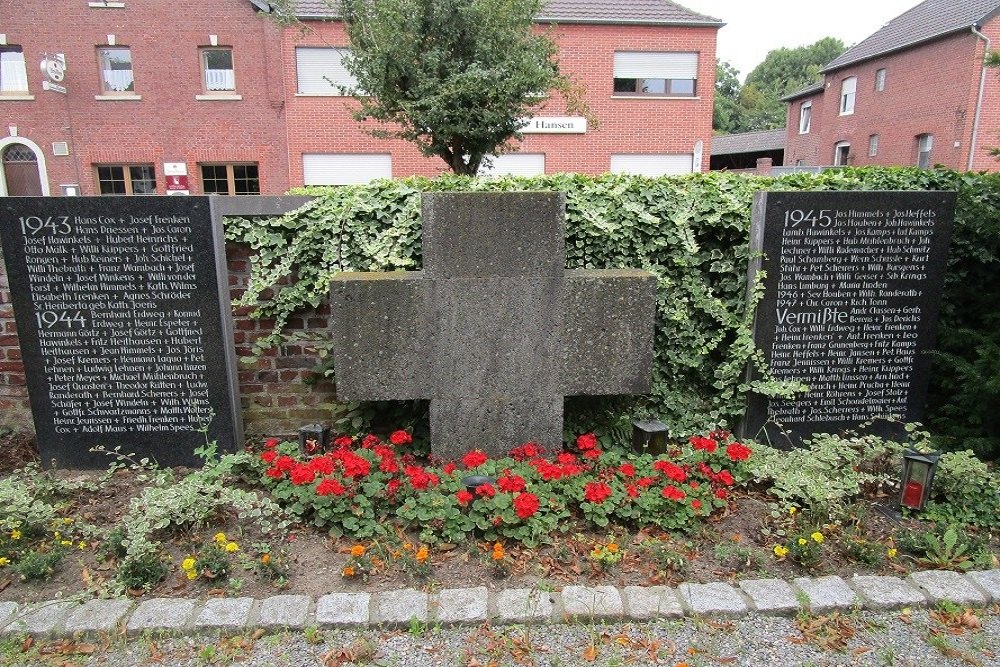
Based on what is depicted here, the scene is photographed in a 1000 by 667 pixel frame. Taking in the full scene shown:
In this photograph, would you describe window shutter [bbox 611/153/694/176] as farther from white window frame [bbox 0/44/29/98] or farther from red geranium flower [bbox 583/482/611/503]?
white window frame [bbox 0/44/29/98]

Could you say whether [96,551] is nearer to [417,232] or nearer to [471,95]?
[417,232]

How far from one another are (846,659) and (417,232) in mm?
2963

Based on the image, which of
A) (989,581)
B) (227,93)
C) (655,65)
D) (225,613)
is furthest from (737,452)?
(227,93)

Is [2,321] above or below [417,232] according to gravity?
below

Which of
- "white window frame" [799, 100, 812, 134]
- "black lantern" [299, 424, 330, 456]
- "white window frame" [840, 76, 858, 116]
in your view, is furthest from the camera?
"white window frame" [799, 100, 812, 134]

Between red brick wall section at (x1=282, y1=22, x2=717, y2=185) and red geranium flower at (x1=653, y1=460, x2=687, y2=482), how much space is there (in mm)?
17034

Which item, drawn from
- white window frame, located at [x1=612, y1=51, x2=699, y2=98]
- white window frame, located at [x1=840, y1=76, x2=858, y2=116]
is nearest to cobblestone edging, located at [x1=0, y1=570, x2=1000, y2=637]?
white window frame, located at [x1=612, y1=51, x2=699, y2=98]

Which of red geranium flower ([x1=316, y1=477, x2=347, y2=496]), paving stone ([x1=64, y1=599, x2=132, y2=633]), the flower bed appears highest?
red geranium flower ([x1=316, y1=477, x2=347, y2=496])

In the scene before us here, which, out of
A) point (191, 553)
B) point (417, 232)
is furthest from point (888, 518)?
point (191, 553)

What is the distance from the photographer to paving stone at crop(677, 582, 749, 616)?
2.32 meters

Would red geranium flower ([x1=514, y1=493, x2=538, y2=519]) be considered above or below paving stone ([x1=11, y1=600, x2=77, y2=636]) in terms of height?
above

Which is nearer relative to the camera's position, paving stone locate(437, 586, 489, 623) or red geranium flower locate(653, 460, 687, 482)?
paving stone locate(437, 586, 489, 623)

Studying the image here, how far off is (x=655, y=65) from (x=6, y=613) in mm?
21135

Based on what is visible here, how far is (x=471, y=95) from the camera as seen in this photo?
32.3ft
